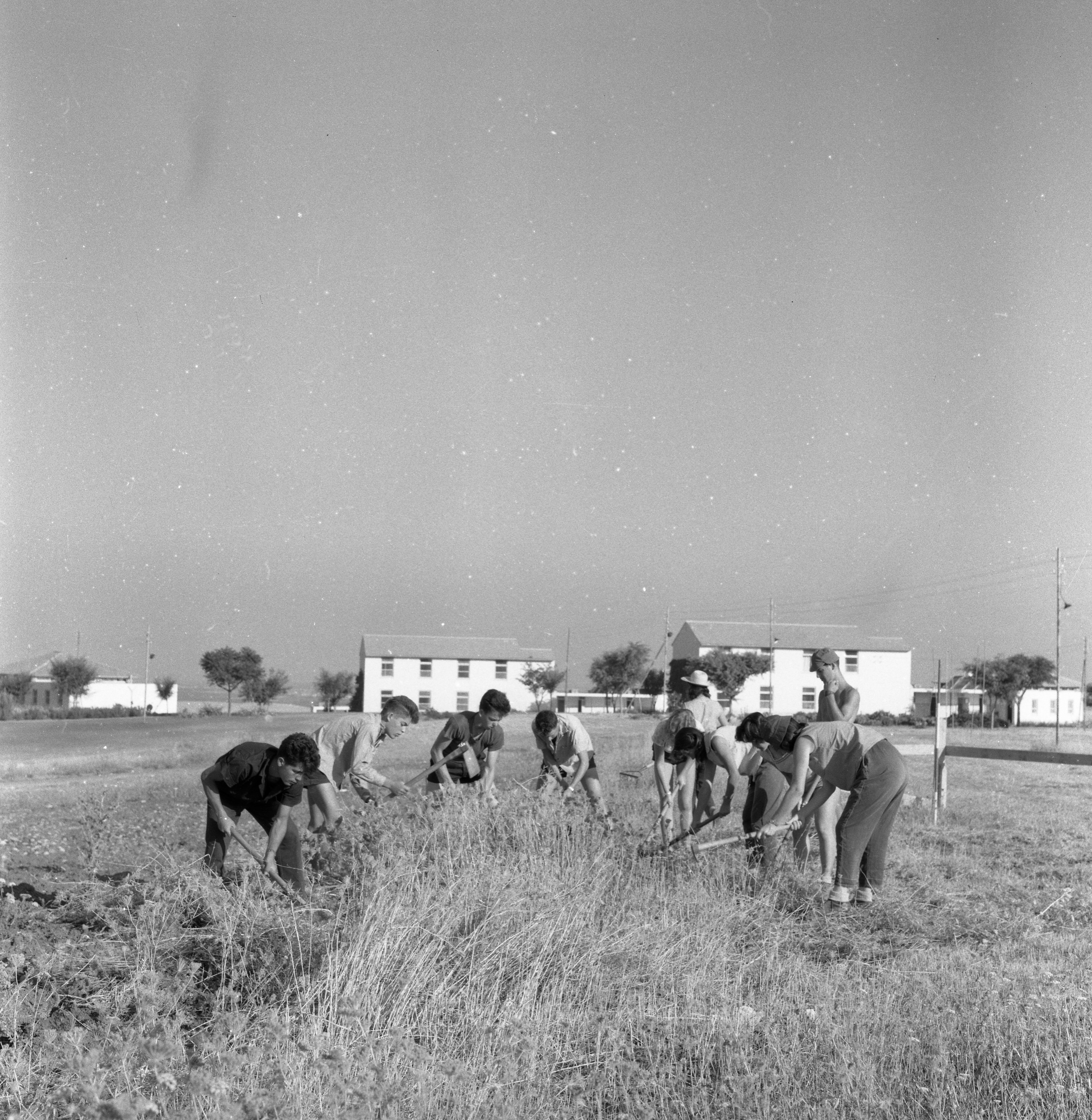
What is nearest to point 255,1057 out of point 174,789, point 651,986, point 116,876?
point 651,986

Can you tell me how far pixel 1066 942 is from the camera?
233 inches

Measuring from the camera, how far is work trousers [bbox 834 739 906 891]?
6828 millimetres

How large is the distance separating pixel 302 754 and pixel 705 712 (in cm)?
419

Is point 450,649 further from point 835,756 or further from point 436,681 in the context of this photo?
point 835,756

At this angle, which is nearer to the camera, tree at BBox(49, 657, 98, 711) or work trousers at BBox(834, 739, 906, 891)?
work trousers at BBox(834, 739, 906, 891)

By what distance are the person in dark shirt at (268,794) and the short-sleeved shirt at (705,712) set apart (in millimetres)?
3723

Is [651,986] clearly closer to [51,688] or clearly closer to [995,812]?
[995,812]

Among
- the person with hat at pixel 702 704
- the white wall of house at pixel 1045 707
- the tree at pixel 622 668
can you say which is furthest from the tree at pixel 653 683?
the person with hat at pixel 702 704

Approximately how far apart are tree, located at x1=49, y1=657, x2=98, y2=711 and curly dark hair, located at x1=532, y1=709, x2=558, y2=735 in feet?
244

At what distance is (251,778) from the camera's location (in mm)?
6289

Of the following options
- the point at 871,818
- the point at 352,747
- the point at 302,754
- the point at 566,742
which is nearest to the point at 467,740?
the point at 566,742

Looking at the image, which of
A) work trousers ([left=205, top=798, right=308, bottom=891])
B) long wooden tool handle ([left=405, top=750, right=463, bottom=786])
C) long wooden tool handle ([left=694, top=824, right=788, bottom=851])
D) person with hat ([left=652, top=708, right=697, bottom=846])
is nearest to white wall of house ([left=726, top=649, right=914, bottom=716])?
person with hat ([left=652, top=708, right=697, bottom=846])

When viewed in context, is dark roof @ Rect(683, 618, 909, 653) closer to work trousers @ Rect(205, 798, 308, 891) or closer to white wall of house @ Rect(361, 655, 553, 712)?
white wall of house @ Rect(361, 655, 553, 712)

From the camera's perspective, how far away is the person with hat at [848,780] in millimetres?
6801
